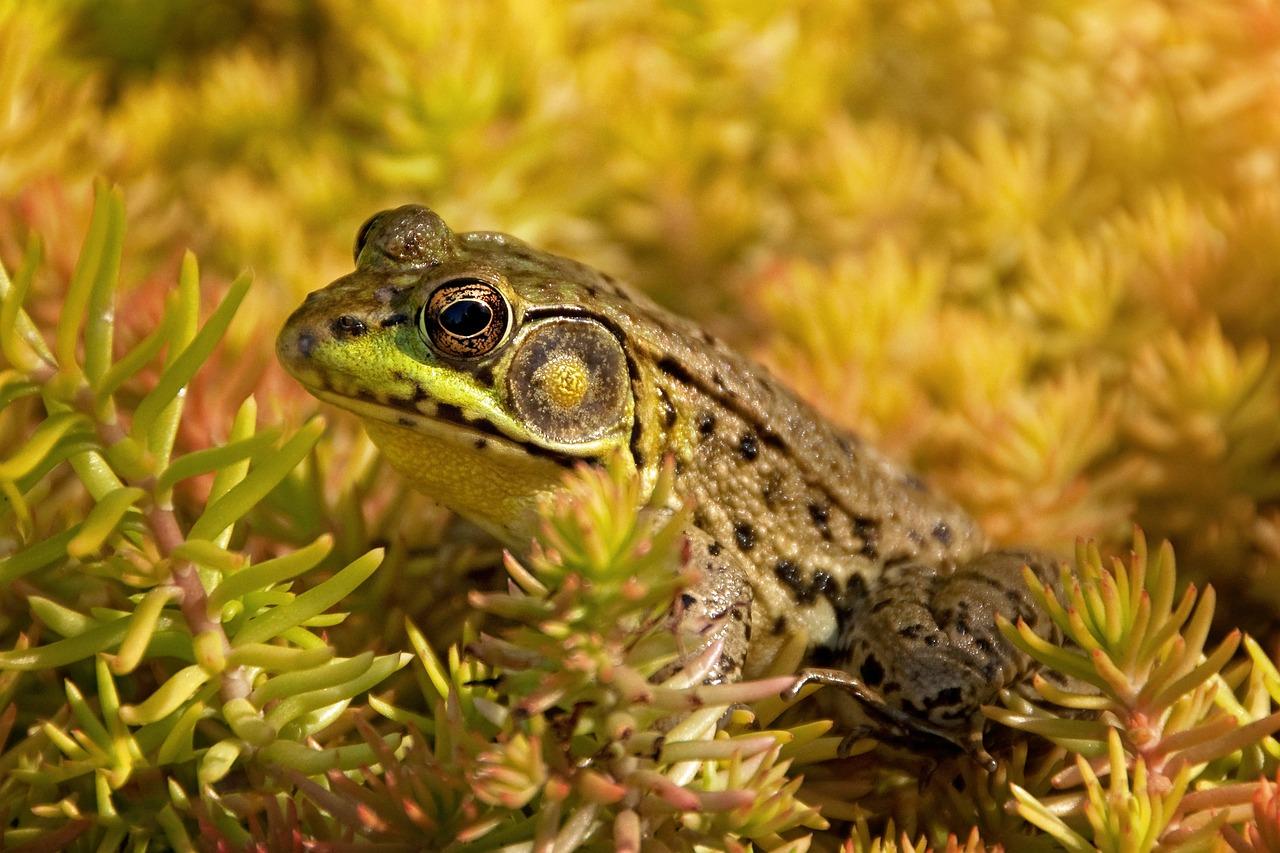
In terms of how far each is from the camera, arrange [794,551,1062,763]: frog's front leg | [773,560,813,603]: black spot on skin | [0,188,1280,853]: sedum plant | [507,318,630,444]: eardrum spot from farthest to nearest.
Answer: [773,560,813,603]: black spot on skin → [507,318,630,444]: eardrum spot → [794,551,1062,763]: frog's front leg → [0,188,1280,853]: sedum plant

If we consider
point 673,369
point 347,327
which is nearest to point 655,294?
point 673,369

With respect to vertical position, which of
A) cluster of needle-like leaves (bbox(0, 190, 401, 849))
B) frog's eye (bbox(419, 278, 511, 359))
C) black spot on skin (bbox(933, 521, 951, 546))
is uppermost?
black spot on skin (bbox(933, 521, 951, 546))

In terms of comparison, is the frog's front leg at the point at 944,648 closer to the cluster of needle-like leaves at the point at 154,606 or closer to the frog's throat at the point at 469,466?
the frog's throat at the point at 469,466

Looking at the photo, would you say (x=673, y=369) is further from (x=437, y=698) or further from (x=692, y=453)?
(x=437, y=698)

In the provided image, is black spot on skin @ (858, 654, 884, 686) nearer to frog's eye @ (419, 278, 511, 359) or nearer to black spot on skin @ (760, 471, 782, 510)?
black spot on skin @ (760, 471, 782, 510)

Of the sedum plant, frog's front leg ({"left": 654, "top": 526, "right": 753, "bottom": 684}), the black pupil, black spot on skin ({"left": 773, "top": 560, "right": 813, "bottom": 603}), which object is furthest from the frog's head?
the sedum plant

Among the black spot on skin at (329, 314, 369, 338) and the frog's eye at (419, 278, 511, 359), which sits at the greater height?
the frog's eye at (419, 278, 511, 359)
